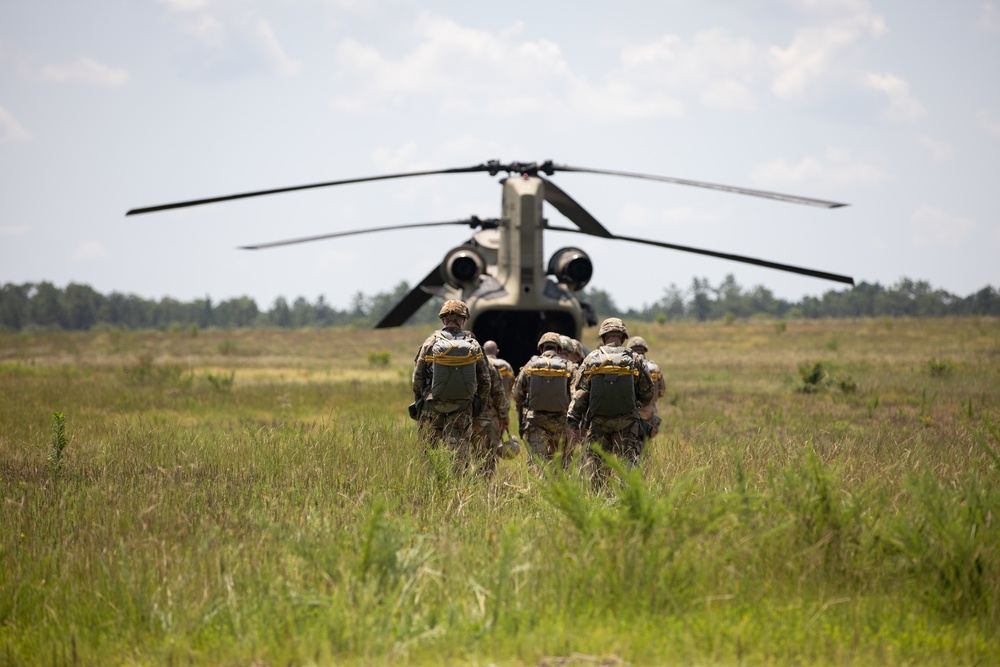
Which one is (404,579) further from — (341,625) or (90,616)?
(90,616)

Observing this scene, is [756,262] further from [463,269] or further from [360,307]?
[360,307]

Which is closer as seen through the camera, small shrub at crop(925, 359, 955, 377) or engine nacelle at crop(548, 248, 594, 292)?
engine nacelle at crop(548, 248, 594, 292)

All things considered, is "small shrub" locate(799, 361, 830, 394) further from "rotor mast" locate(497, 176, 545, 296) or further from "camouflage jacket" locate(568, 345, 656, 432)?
"camouflage jacket" locate(568, 345, 656, 432)

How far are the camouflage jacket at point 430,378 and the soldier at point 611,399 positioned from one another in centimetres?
82

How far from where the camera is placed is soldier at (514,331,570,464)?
27.5 ft

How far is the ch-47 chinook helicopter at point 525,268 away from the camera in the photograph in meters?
11.1

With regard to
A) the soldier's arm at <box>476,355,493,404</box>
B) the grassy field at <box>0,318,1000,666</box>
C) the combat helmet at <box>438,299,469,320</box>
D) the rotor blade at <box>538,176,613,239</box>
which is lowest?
the grassy field at <box>0,318,1000,666</box>

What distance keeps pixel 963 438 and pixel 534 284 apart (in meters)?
5.20

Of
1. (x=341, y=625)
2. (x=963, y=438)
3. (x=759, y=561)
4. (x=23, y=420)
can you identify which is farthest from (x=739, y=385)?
(x=341, y=625)

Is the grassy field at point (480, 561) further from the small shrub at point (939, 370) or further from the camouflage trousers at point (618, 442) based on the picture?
the small shrub at point (939, 370)

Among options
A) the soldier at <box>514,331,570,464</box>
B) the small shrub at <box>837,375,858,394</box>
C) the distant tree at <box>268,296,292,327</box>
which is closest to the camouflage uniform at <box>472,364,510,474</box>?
the soldier at <box>514,331,570,464</box>

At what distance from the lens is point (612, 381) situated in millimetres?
Answer: 7320

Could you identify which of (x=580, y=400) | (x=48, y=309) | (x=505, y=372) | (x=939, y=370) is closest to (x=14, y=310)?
(x=48, y=309)

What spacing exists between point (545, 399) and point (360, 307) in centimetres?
16853
